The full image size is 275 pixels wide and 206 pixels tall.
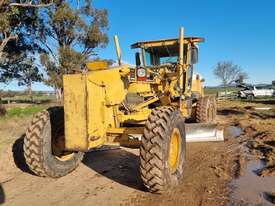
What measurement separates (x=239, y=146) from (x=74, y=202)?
502 centimetres

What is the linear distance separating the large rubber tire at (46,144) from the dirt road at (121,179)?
9.1 inches

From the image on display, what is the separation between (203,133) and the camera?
9094mm

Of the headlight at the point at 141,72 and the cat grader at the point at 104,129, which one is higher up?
the headlight at the point at 141,72

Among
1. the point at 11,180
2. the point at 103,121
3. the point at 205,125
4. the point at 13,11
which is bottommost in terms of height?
the point at 11,180

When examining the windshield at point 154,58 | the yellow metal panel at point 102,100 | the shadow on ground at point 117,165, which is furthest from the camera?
the windshield at point 154,58

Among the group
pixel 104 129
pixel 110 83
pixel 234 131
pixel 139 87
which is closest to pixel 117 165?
pixel 104 129

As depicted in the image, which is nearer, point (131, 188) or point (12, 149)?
point (131, 188)

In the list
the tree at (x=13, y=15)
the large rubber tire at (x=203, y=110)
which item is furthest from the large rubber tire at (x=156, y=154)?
the tree at (x=13, y=15)

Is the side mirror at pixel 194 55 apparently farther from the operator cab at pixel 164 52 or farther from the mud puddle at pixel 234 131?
the mud puddle at pixel 234 131

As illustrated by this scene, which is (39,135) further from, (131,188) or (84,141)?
(131,188)

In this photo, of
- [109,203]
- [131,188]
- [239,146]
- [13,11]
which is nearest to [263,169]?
[239,146]

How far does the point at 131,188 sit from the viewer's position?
5.43 m

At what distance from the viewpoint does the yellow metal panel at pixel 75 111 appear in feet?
16.7

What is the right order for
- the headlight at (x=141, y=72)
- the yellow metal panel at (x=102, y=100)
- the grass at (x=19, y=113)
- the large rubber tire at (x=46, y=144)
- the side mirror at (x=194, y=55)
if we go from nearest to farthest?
the yellow metal panel at (x=102, y=100)
the large rubber tire at (x=46, y=144)
the headlight at (x=141, y=72)
the side mirror at (x=194, y=55)
the grass at (x=19, y=113)
